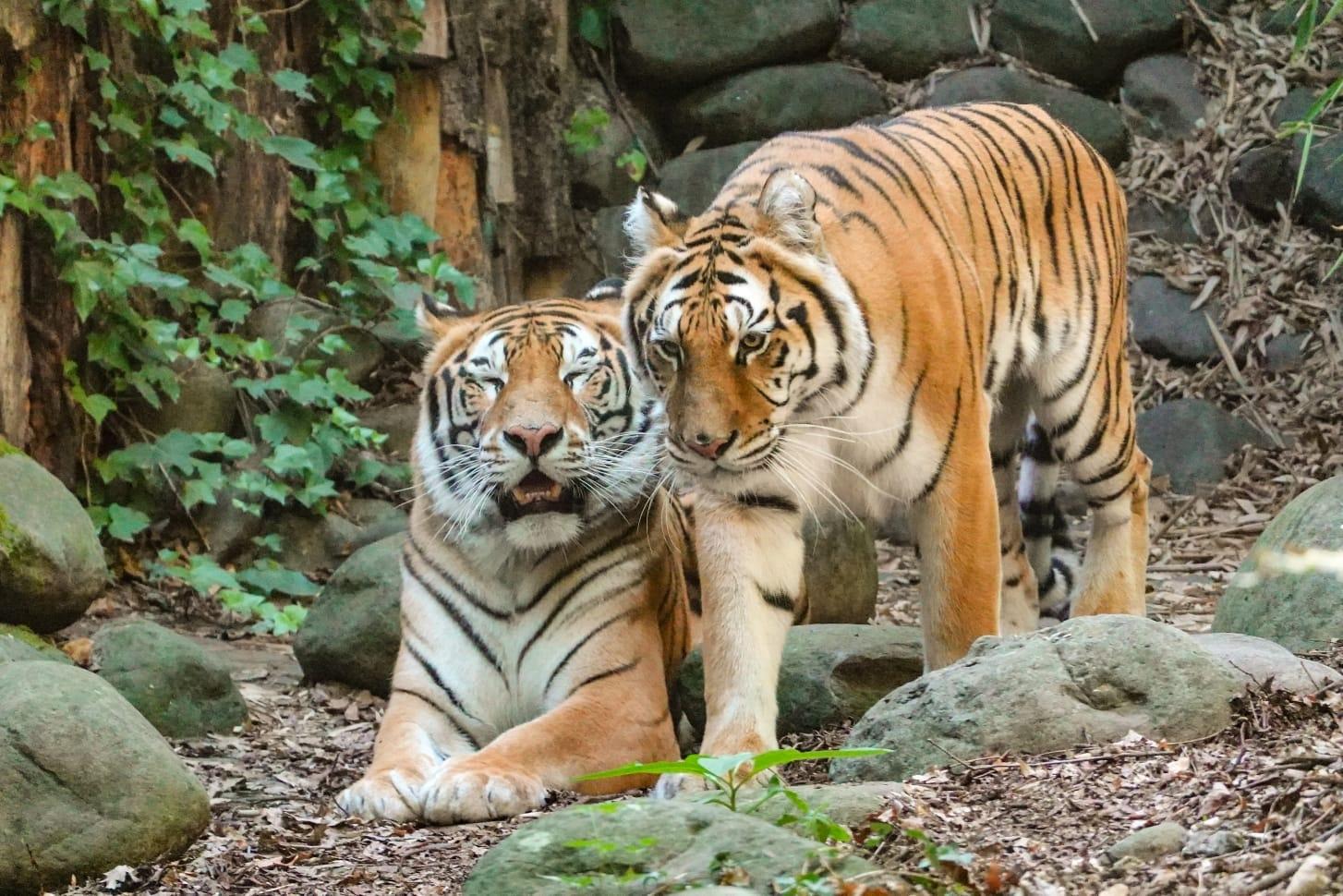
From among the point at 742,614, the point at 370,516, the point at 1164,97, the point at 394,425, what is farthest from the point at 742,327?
the point at 1164,97

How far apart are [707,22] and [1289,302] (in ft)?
12.0

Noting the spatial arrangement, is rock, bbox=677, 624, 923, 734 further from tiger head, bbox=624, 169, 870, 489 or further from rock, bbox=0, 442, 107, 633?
rock, bbox=0, 442, 107, 633

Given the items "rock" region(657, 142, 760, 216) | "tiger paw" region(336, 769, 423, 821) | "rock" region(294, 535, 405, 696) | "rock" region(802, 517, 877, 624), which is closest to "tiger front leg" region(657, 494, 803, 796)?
"tiger paw" region(336, 769, 423, 821)

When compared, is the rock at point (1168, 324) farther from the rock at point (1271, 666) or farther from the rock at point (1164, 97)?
the rock at point (1271, 666)

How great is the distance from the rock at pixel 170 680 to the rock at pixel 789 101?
17.8ft

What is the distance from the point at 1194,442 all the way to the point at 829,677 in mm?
4501

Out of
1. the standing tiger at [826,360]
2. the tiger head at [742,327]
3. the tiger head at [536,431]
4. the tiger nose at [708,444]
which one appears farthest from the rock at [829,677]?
the tiger nose at [708,444]

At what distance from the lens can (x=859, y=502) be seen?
4352mm

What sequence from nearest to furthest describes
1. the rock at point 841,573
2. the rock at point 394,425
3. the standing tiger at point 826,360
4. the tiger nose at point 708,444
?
1. the tiger nose at point 708,444
2. the standing tiger at point 826,360
3. the rock at point 841,573
4. the rock at point 394,425

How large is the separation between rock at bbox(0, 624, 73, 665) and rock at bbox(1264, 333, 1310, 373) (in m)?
6.22

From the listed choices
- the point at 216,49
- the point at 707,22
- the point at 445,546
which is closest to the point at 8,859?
the point at 445,546

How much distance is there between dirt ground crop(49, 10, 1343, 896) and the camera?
2.73 metres

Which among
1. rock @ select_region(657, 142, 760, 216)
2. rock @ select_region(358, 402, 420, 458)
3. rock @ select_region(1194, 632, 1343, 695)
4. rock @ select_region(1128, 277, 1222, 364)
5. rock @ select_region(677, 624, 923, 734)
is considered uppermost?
rock @ select_region(657, 142, 760, 216)

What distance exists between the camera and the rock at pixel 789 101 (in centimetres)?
980
